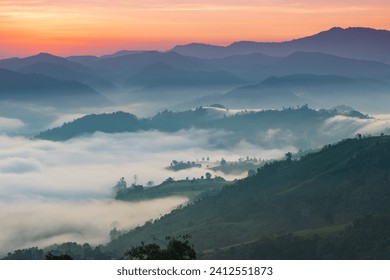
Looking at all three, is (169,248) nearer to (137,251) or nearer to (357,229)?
(137,251)

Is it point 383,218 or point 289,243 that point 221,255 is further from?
point 383,218

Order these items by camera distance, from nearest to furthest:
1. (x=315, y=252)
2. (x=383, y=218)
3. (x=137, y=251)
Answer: (x=137, y=251) < (x=315, y=252) < (x=383, y=218)

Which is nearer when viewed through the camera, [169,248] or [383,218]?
[169,248]
